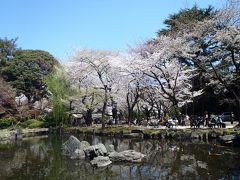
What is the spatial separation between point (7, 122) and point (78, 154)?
2123 cm

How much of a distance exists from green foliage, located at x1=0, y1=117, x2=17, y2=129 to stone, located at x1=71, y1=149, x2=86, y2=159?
66.8ft

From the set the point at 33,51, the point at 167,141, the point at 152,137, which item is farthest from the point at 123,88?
the point at 33,51

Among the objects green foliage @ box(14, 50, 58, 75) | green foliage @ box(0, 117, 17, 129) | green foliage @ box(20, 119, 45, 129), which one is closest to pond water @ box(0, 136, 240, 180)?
green foliage @ box(0, 117, 17, 129)

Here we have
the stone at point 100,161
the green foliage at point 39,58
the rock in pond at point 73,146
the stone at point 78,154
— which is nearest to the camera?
the stone at point 100,161

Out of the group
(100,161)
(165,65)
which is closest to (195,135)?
(100,161)

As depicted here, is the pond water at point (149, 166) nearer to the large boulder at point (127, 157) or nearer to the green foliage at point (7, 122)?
the large boulder at point (127, 157)

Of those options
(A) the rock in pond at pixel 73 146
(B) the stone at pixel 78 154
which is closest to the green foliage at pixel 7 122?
(A) the rock in pond at pixel 73 146

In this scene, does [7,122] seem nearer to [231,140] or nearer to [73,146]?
[73,146]

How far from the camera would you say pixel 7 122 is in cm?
3509

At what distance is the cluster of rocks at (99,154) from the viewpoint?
47.5 ft

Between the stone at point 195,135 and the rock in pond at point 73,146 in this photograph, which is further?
the stone at point 195,135

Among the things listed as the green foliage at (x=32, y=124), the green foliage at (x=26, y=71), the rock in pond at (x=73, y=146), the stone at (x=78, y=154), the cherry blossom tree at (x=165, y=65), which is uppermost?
the green foliage at (x=26, y=71)

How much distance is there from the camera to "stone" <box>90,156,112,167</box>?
14.0 meters

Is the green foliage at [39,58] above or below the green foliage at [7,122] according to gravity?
above
